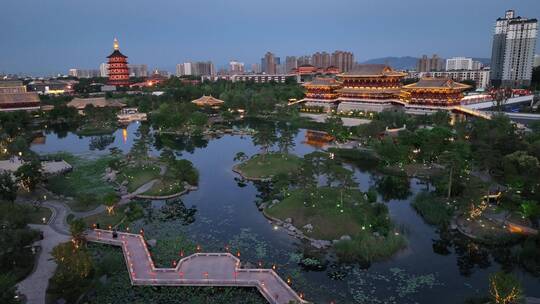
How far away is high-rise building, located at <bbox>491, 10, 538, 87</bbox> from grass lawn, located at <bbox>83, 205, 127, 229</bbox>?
11963 cm

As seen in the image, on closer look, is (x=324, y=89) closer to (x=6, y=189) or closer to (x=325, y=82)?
(x=325, y=82)

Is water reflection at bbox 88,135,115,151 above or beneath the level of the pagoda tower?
beneath

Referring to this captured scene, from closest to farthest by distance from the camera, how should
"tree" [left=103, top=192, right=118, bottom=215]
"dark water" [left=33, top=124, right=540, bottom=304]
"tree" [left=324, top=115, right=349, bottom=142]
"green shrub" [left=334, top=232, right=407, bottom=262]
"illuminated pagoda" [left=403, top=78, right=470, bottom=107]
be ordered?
"dark water" [left=33, top=124, right=540, bottom=304] → "green shrub" [left=334, top=232, right=407, bottom=262] → "tree" [left=103, top=192, right=118, bottom=215] → "tree" [left=324, top=115, right=349, bottom=142] → "illuminated pagoda" [left=403, top=78, right=470, bottom=107]

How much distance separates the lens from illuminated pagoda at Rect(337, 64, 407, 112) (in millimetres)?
77188

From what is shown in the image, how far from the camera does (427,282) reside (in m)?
22.0

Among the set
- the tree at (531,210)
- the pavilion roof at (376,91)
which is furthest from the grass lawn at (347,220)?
the pavilion roof at (376,91)

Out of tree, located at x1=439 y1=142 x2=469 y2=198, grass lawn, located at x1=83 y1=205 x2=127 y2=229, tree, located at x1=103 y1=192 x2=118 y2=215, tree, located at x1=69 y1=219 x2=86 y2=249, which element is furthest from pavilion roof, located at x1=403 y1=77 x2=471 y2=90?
tree, located at x1=69 y1=219 x2=86 y2=249

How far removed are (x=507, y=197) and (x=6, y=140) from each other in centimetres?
5657

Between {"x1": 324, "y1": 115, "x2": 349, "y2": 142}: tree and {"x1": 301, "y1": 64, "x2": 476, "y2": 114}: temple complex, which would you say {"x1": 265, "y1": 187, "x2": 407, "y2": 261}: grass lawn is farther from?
{"x1": 301, "y1": 64, "x2": 476, "y2": 114}: temple complex

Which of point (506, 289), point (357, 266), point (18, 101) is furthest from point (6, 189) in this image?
point (18, 101)

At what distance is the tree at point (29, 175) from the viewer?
112 ft

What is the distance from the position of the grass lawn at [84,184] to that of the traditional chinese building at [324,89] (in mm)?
54405

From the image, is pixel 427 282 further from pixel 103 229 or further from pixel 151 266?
pixel 103 229

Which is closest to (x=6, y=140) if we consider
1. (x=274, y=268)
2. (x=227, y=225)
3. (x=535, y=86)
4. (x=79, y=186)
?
(x=79, y=186)
